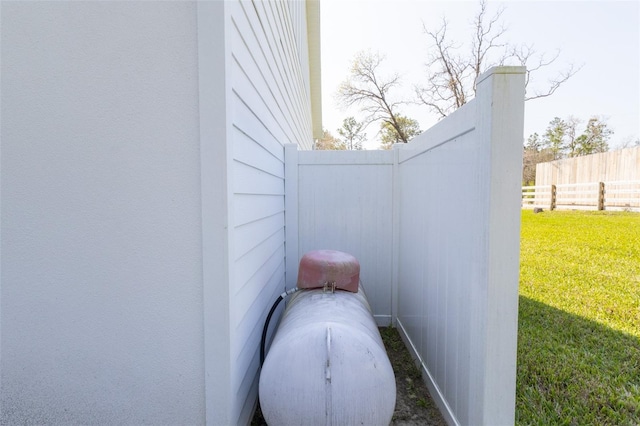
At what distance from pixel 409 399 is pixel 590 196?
1640cm

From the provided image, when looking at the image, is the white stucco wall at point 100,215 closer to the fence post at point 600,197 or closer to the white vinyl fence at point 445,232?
the white vinyl fence at point 445,232

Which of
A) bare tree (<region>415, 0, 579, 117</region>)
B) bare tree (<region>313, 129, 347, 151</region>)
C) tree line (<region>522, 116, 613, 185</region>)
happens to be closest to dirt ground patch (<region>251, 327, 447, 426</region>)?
bare tree (<region>415, 0, 579, 117</region>)

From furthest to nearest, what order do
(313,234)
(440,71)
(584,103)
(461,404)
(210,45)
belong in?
(584,103), (440,71), (313,234), (461,404), (210,45)

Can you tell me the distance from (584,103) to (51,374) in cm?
3424

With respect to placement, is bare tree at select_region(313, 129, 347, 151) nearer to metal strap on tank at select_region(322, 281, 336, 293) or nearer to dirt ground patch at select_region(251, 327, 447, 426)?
dirt ground patch at select_region(251, 327, 447, 426)

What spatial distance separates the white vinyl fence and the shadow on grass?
71 cm

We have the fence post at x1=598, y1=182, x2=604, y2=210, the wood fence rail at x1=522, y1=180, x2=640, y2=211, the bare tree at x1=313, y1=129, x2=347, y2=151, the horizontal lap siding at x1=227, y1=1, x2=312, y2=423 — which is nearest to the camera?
the horizontal lap siding at x1=227, y1=1, x2=312, y2=423

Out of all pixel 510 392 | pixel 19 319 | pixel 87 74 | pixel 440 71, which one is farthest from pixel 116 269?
pixel 440 71

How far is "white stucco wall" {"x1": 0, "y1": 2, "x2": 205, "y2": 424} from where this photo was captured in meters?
1.73

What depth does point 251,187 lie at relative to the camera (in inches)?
88.6

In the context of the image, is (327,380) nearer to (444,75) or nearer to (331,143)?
(444,75)

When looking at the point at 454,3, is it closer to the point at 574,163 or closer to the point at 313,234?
the point at 574,163

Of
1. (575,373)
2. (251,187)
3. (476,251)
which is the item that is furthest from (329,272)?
(575,373)

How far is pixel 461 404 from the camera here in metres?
1.96
